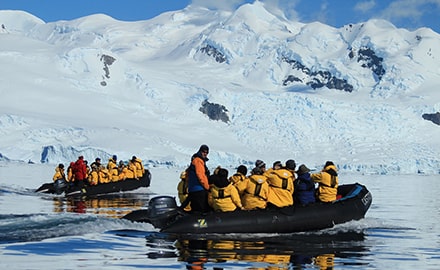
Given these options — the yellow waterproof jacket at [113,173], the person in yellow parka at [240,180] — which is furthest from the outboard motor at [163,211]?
the yellow waterproof jacket at [113,173]

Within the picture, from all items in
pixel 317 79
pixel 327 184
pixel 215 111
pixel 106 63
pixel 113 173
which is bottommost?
pixel 327 184

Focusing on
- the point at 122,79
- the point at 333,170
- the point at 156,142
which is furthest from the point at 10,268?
the point at 122,79

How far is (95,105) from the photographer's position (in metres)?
114

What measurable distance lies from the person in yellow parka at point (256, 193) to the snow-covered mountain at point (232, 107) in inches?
2501

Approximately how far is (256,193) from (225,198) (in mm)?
633

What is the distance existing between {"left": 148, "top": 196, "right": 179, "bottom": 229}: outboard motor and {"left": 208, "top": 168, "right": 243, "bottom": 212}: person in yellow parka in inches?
29.4

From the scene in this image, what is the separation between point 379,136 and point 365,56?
215 ft

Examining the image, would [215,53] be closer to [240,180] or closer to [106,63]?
[106,63]

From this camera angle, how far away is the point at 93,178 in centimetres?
2448

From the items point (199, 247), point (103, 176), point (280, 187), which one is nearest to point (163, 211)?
point (199, 247)

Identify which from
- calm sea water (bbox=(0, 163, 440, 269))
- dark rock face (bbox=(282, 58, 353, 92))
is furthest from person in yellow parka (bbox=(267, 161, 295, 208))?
dark rock face (bbox=(282, 58, 353, 92))

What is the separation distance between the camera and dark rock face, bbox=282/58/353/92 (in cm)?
16271

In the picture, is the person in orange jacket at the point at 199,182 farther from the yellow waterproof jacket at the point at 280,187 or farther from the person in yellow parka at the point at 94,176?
the person in yellow parka at the point at 94,176

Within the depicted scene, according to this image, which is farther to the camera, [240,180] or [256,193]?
[240,180]
